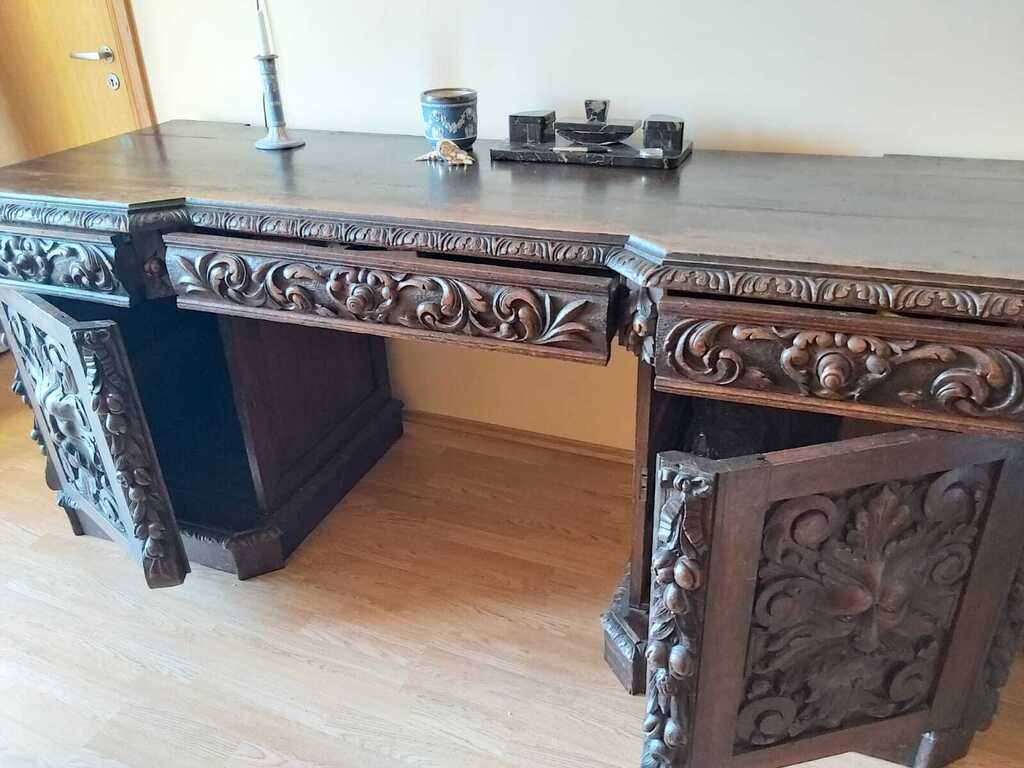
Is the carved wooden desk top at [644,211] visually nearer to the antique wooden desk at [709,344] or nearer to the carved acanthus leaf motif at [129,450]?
the antique wooden desk at [709,344]

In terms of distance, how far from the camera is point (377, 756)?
1.29 m

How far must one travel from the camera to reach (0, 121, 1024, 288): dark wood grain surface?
968mm

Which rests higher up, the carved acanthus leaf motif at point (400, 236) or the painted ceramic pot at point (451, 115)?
the painted ceramic pot at point (451, 115)

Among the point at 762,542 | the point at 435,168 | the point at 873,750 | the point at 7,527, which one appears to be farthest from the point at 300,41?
the point at 873,750

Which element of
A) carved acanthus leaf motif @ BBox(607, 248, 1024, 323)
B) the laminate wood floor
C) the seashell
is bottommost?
the laminate wood floor

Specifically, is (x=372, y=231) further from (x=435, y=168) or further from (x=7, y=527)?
(x=7, y=527)

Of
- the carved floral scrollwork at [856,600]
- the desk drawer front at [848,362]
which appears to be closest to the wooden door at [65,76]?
the desk drawer front at [848,362]

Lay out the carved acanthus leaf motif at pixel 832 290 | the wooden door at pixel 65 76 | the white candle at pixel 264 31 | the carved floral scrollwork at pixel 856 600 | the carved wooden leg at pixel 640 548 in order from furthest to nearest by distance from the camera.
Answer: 1. the wooden door at pixel 65 76
2. the white candle at pixel 264 31
3. the carved wooden leg at pixel 640 548
4. the carved floral scrollwork at pixel 856 600
5. the carved acanthus leaf motif at pixel 832 290

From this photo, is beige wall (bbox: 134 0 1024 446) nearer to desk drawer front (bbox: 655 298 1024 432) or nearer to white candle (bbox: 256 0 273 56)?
white candle (bbox: 256 0 273 56)

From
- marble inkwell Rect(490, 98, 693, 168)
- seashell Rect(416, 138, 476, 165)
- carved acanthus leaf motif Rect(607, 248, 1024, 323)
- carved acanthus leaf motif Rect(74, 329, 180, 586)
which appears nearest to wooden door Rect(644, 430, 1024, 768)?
carved acanthus leaf motif Rect(607, 248, 1024, 323)

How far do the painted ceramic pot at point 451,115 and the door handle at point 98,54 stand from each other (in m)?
0.92

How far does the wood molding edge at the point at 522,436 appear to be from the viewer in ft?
6.35

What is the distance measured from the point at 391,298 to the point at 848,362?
609mm

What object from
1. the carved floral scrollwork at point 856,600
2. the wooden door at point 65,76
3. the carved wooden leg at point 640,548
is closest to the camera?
the carved floral scrollwork at point 856,600
